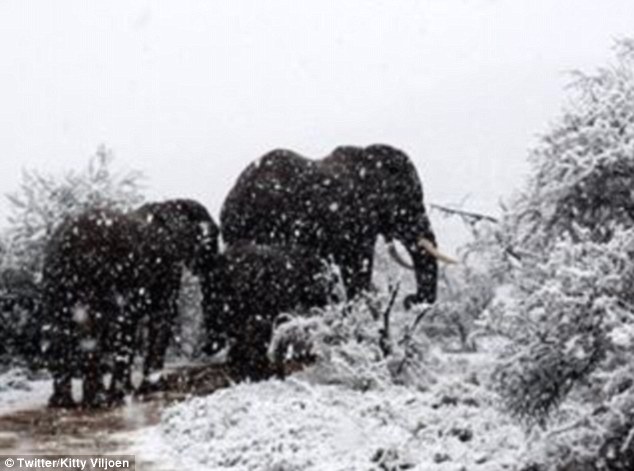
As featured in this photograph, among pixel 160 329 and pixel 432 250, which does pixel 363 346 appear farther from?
pixel 432 250

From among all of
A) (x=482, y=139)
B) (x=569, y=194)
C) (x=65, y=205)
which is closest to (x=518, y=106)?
(x=482, y=139)

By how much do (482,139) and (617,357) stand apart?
12984 centimetres

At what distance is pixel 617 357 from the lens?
884cm

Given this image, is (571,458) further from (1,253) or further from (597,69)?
(1,253)

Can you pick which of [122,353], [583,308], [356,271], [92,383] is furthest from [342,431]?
[356,271]

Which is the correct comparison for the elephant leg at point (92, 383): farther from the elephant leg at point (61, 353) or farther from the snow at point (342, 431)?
the snow at point (342, 431)

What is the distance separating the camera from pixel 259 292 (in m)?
16.6

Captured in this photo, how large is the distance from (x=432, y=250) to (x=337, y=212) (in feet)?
5.42

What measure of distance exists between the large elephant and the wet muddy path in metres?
2.53

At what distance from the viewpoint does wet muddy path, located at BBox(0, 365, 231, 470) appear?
1183 cm

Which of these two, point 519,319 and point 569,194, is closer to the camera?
point 519,319

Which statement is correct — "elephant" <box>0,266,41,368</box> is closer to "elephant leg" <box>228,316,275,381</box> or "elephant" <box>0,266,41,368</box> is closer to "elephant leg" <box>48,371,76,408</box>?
"elephant leg" <box>48,371,76,408</box>
